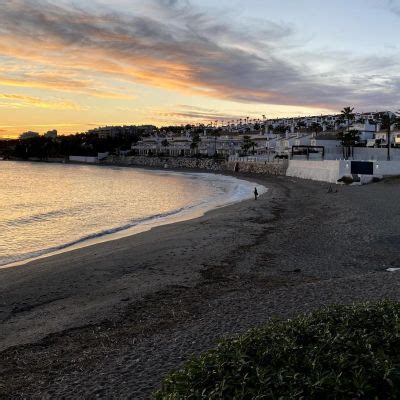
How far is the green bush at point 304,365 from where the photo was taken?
3.52 meters

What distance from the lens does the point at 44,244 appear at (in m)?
22.4

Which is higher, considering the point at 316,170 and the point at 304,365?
the point at 304,365

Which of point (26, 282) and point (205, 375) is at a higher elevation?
point (205, 375)

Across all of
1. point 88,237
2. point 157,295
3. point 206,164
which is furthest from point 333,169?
point 206,164

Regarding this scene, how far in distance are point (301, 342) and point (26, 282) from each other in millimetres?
11315

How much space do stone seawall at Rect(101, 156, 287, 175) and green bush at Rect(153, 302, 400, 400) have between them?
83.4m

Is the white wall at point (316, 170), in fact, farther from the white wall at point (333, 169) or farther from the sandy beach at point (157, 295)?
the sandy beach at point (157, 295)

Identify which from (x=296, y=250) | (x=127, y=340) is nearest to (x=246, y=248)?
(x=296, y=250)

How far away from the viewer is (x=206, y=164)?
13638cm

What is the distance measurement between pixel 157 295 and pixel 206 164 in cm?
12540

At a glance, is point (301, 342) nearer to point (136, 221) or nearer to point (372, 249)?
point (372, 249)

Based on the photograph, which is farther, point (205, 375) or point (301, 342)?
point (301, 342)

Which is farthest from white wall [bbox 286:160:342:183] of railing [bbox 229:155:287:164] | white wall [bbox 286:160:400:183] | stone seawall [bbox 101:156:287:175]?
stone seawall [bbox 101:156:287:175]

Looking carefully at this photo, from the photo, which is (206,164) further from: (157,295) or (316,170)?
(157,295)
